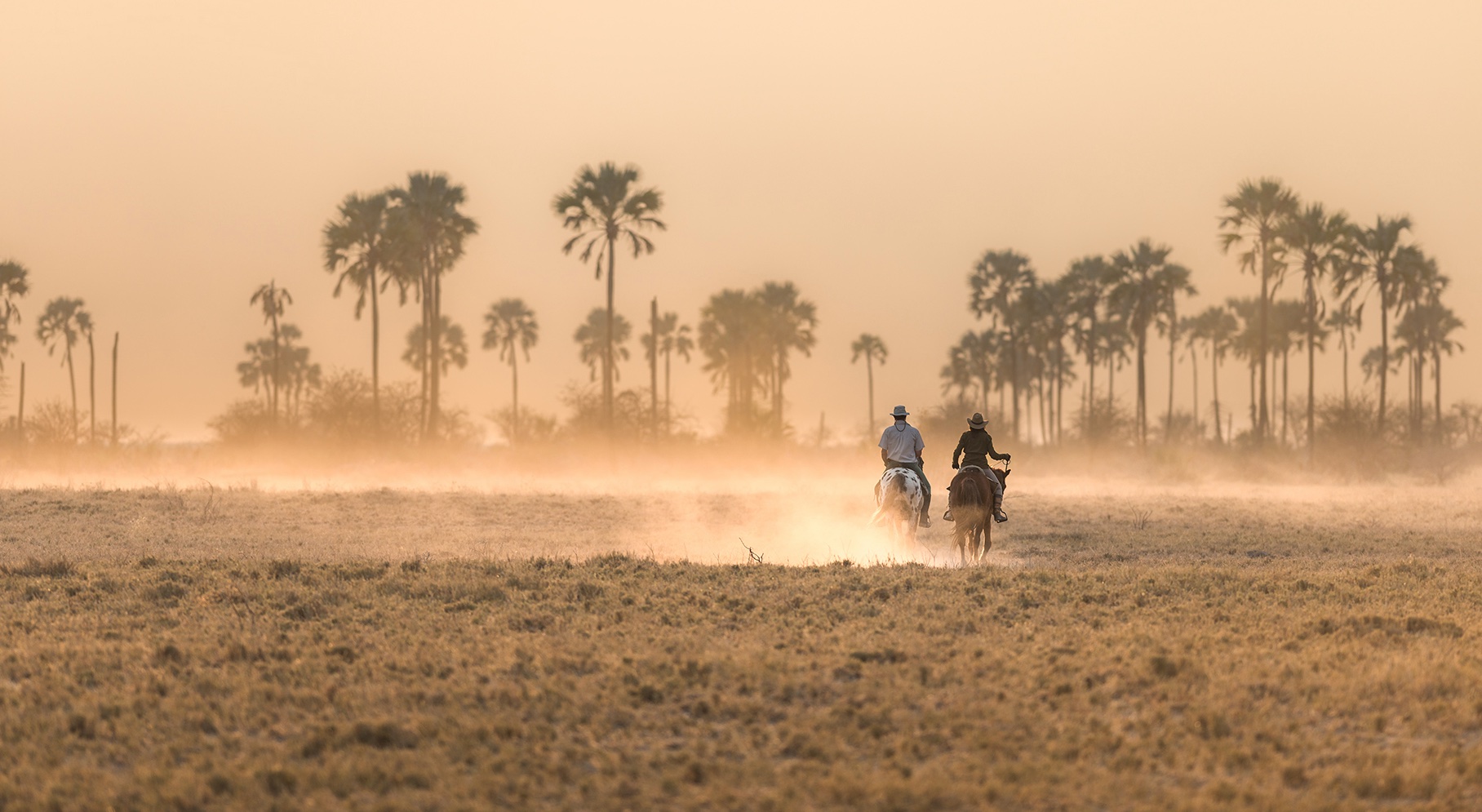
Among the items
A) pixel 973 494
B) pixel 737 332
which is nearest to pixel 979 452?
pixel 973 494

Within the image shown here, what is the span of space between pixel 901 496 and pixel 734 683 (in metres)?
10.1

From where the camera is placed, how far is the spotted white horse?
20.0 meters

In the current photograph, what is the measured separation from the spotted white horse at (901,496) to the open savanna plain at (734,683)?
152cm

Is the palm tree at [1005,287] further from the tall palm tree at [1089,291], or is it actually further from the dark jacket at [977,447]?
the dark jacket at [977,447]

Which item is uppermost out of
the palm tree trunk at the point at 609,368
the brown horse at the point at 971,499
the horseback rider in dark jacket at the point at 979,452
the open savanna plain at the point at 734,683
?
the palm tree trunk at the point at 609,368

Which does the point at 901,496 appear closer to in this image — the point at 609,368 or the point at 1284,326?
the point at 609,368

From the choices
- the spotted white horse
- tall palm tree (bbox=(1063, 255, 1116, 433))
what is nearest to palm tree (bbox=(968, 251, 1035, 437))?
tall palm tree (bbox=(1063, 255, 1116, 433))

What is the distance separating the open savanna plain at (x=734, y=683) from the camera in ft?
26.4

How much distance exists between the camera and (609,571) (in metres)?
17.2

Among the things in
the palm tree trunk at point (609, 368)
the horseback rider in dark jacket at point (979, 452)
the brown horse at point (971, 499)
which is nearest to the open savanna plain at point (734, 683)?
the brown horse at point (971, 499)

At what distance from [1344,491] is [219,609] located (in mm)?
39096

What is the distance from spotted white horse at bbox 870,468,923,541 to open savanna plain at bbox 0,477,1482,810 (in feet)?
5.00

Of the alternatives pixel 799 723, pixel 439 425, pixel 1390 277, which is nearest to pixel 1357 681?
pixel 799 723

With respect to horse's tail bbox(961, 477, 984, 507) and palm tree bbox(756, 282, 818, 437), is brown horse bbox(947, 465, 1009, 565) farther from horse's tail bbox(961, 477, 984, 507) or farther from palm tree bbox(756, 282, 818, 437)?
palm tree bbox(756, 282, 818, 437)
